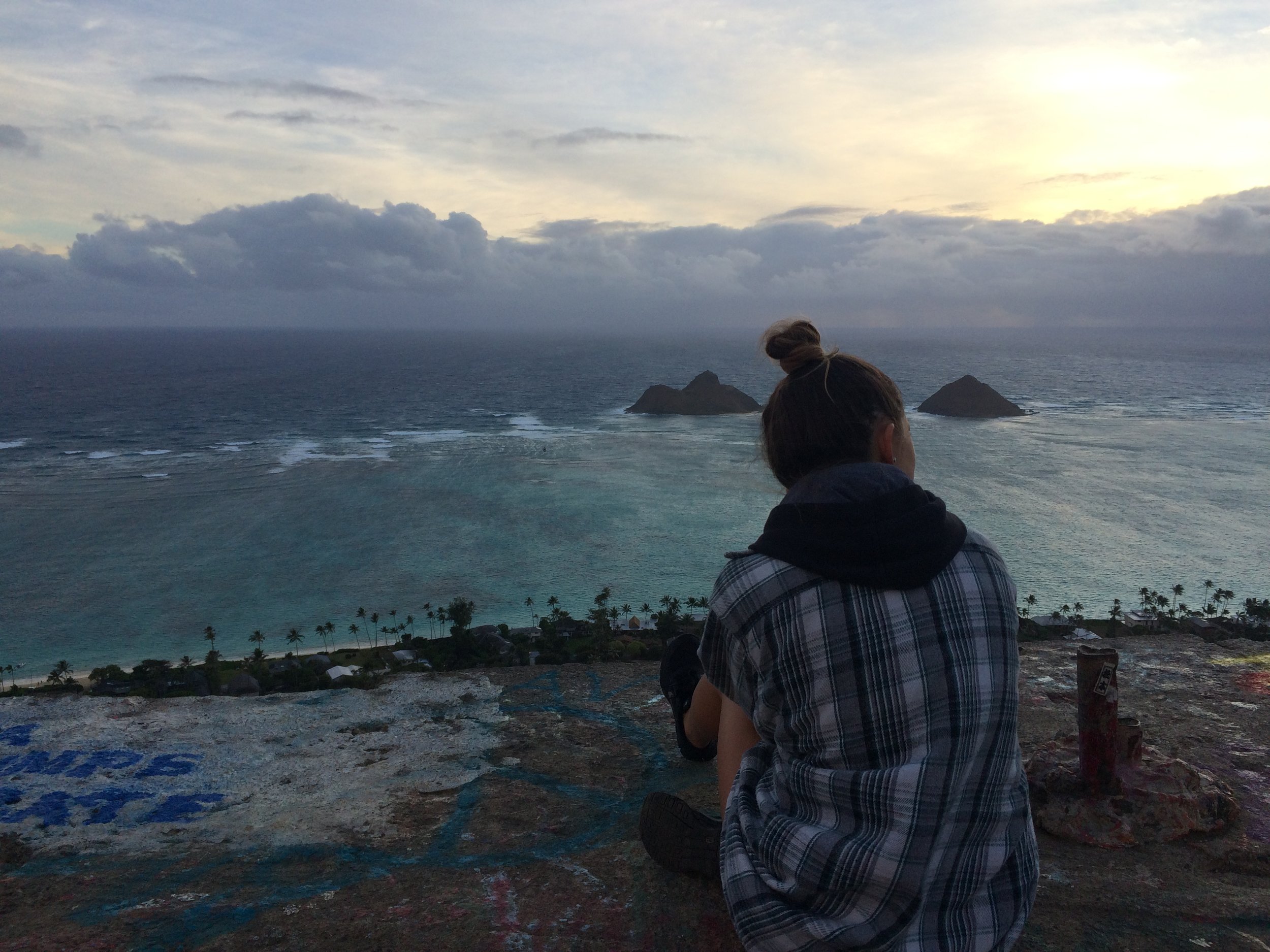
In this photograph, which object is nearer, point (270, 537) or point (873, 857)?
point (873, 857)

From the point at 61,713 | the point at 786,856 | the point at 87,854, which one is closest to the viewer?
the point at 786,856

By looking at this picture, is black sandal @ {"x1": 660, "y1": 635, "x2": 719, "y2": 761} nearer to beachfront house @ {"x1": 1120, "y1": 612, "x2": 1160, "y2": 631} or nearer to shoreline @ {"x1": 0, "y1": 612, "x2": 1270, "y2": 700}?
shoreline @ {"x1": 0, "y1": 612, "x2": 1270, "y2": 700}

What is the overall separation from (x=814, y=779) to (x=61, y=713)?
19.6 ft

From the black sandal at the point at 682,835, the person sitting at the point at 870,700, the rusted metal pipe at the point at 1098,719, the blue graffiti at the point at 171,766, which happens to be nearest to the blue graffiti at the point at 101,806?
the blue graffiti at the point at 171,766

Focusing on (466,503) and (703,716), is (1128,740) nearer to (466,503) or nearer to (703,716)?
(703,716)

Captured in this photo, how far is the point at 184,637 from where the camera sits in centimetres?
2047

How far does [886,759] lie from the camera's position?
6.39 ft

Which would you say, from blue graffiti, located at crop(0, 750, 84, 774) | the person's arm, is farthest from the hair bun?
blue graffiti, located at crop(0, 750, 84, 774)

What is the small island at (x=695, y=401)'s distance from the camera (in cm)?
6406

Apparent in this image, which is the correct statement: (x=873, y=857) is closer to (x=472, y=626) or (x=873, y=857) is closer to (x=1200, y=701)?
(x=1200, y=701)

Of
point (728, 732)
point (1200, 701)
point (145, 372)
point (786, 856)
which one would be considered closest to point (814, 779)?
point (786, 856)

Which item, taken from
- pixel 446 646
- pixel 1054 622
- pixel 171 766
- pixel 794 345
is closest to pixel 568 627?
pixel 446 646

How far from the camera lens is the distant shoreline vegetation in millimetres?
12992

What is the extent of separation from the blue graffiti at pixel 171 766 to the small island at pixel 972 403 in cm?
6297
